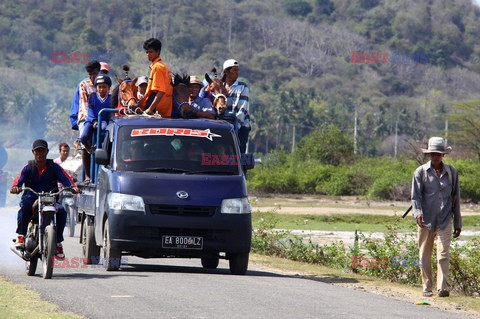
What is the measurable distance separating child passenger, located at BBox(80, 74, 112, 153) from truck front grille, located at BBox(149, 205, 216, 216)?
3003 millimetres

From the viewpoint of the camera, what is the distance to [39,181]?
1545cm

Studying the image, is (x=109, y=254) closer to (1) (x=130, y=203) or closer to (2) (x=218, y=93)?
(1) (x=130, y=203)

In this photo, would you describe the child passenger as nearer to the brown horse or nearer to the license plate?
the brown horse

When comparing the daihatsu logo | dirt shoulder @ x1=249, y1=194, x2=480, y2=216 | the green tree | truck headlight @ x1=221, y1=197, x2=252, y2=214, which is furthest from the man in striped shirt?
the green tree

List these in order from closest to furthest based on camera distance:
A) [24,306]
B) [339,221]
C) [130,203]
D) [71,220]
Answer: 1. [24,306]
2. [130,203]
3. [71,220]
4. [339,221]

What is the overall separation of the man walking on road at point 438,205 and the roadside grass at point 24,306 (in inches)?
199

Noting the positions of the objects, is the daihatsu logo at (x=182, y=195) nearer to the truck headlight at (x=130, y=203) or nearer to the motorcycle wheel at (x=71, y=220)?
the truck headlight at (x=130, y=203)

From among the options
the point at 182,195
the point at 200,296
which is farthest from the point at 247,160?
the point at 200,296

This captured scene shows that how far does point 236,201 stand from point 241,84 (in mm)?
3136

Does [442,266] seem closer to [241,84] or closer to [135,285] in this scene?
[135,285]

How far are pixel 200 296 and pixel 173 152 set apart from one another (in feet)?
11.3

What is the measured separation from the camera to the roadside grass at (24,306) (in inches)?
455

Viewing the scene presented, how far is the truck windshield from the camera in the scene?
624 inches

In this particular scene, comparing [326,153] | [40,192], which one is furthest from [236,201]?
[326,153]
